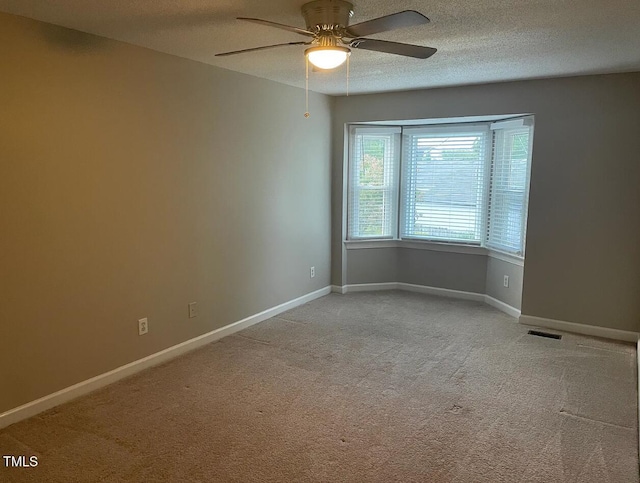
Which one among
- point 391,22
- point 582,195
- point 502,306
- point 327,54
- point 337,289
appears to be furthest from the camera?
point 337,289

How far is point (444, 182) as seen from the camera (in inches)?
218

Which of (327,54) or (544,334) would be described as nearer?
(327,54)

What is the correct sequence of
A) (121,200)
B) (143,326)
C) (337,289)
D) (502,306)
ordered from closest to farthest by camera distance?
1. (121,200)
2. (143,326)
3. (502,306)
4. (337,289)

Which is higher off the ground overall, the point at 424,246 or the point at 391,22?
the point at 391,22

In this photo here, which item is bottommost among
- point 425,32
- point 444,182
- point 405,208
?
point 405,208

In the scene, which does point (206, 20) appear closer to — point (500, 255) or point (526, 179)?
point (526, 179)

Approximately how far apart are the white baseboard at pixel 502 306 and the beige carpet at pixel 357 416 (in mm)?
607

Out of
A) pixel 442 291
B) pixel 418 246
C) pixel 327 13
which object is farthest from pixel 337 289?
pixel 327 13

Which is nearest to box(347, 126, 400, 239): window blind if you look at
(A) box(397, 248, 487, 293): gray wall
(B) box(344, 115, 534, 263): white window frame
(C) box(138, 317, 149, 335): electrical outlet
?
(B) box(344, 115, 534, 263): white window frame

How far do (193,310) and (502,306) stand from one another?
3.21 metres

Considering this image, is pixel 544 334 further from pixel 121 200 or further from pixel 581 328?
pixel 121 200

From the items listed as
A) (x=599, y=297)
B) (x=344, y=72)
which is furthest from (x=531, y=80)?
(x=599, y=297)

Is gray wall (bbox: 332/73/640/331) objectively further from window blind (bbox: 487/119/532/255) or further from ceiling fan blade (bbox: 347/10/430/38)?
ceiling fan blade (bbox: 347/10/430/38)

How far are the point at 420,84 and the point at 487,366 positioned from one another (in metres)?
2.75
